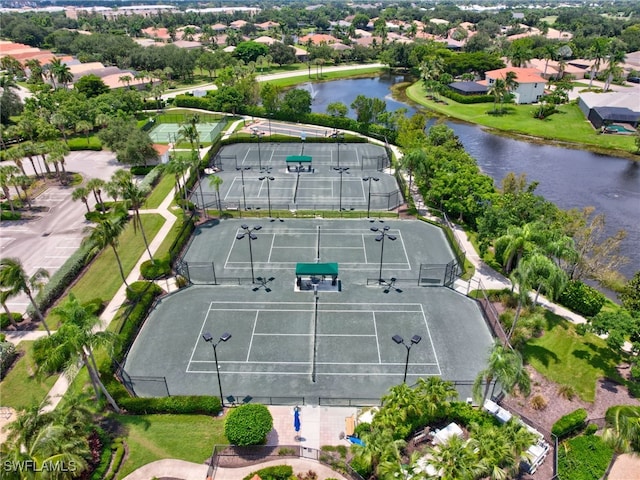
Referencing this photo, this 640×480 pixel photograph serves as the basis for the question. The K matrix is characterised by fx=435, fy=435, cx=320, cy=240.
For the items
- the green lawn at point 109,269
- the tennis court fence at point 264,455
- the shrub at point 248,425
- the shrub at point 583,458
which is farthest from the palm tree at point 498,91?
the shrub at point 248,425

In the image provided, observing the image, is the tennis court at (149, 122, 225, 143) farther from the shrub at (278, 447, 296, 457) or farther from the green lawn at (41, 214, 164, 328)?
the shrub at (278, 447, 296, 457)

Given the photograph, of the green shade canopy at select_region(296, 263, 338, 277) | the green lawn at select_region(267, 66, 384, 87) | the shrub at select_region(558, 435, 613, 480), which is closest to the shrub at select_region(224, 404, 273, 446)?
the green shade canopy at select_region(296, 263, 338, 277)

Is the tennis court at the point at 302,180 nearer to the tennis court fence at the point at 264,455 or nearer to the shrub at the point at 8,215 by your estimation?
the shrub at the point at 8,215

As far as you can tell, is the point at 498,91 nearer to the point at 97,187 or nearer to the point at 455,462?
the point at 97,187

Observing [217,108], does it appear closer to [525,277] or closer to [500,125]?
[500,125]

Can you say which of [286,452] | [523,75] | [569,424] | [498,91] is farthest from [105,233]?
[523,75]

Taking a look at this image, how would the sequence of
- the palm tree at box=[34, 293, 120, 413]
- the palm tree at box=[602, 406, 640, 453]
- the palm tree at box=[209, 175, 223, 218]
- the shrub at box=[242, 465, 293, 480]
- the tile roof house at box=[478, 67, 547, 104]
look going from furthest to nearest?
1. the tile roof house at box=[478, 67, 547, 104]
2. the palm tree at box=[209, 175, 223, 218]
3. the shrub at box=[242, 465, 293, 480]
4. the palm tree at box=[34, 293, 120, 413]
5. the palm tree at box=[602, 406, 640, 453]
